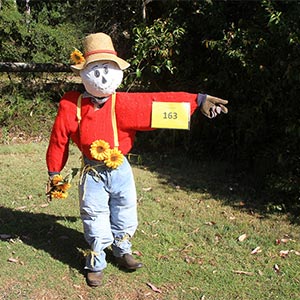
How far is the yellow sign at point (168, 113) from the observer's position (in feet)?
12.0

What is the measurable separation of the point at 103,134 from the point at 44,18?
6.79 m

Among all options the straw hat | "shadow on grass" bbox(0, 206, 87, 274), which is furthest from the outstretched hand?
"shadow on grass" bbox(0, 206, 87, 274)

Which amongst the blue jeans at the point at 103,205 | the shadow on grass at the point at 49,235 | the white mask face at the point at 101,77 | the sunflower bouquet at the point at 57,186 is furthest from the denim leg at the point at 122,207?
the white mask face at the point at 101,77

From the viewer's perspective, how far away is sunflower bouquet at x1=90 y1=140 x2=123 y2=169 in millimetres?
3621

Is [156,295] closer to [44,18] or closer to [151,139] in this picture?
[151,139]

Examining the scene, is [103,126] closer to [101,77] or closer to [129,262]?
[101,77]

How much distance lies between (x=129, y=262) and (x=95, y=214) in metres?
0.53

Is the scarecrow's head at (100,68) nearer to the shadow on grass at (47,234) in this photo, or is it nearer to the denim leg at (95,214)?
the denim leg at (95,214)

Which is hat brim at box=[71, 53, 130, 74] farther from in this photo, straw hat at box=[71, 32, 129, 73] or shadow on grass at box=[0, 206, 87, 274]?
shadow on grass at box=[0, 206, 87, 274]

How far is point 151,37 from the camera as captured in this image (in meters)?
7.02

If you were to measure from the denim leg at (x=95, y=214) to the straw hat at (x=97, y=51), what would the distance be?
837mm

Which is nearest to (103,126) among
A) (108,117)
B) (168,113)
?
(108,117)

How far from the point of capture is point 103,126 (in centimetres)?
367

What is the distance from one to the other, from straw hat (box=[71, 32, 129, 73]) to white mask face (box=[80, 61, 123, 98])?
0.13 ft
